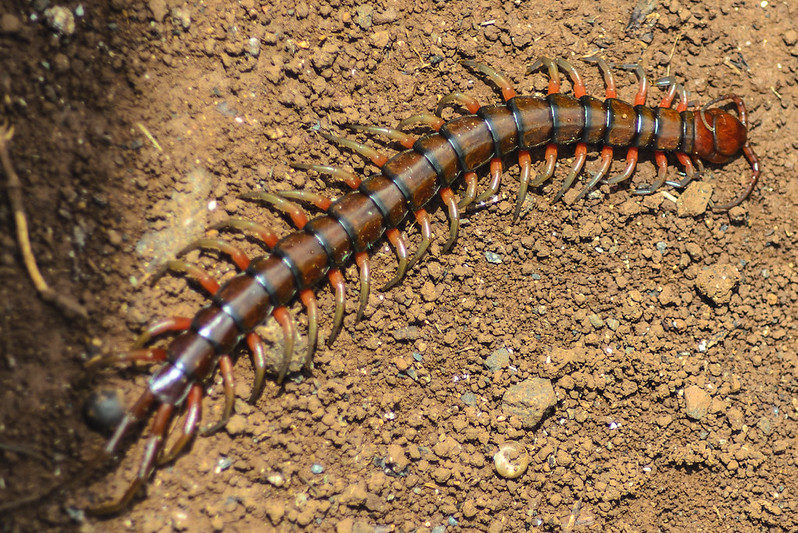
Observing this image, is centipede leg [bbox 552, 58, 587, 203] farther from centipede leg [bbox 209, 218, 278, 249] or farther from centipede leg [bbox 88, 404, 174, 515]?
centipede leg [bbox 88, 404, 174, 515]

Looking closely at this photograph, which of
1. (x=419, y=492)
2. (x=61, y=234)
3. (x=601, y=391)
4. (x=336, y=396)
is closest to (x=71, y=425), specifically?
(x=61, y=234)

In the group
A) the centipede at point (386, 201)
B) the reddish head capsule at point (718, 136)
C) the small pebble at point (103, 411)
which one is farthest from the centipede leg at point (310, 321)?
the reddish head capsule at point (718, 136)

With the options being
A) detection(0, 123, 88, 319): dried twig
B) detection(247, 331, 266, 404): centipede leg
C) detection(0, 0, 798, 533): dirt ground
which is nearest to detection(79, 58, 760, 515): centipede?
detection(247, 331, 266, 404): centipede leg

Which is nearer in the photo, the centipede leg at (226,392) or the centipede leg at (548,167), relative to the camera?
the centipede leg at (226,392)

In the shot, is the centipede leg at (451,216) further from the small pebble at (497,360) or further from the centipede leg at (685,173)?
the centipede leg at (685,173)

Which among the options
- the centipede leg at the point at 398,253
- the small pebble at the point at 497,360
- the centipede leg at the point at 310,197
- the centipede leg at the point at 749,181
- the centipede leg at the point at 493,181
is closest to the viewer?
the centipede leg at the point at 310,197

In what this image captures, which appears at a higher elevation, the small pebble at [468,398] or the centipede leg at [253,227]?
the centipede leg at [253,227]
